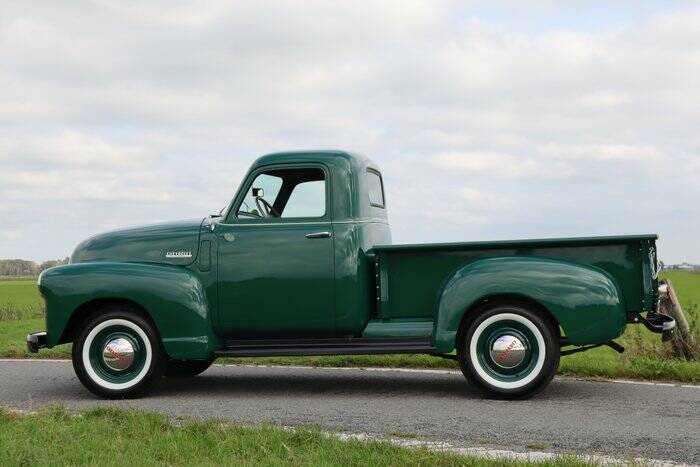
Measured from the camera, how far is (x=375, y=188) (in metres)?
9.36

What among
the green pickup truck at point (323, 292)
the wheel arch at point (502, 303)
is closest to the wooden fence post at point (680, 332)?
the green pickup truck at point (323, 292)

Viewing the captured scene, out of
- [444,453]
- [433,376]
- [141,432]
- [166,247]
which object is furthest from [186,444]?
[433,376]

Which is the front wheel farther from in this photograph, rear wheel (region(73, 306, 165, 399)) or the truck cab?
rear wheel (region(73, 306, 165, 399))

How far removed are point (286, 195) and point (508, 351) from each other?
2656mm

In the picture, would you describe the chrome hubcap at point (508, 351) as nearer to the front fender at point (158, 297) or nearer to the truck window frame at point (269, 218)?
the truck window frame at point (269, 218)

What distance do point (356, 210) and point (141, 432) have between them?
130 inches

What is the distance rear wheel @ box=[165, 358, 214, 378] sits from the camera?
9672mm

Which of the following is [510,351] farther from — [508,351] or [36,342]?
[36,342]

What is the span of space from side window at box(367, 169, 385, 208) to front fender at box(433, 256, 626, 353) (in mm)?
1709

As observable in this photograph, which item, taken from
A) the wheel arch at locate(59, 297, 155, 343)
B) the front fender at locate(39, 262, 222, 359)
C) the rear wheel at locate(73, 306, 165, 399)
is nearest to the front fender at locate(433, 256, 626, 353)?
the front fender at locate(39, 262, 222, 359)

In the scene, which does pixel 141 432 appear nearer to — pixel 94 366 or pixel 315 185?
pixel 94 366

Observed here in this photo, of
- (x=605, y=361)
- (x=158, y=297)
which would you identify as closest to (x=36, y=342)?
(x=158, y=297)

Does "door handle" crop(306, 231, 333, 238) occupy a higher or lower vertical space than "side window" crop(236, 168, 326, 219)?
lower

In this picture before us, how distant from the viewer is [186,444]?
18.3ft
